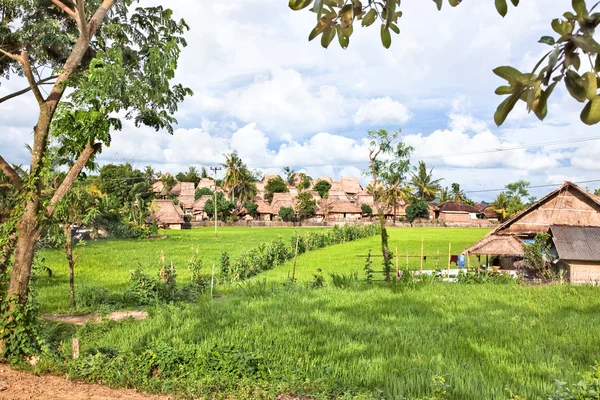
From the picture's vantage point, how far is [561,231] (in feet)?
48.7

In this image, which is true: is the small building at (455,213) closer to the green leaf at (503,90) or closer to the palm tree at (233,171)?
the palm tree at (233,171)

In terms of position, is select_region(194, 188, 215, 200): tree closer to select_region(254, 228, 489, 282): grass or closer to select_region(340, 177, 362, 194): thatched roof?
select_region(340, 177, 362, 194): thatched roof

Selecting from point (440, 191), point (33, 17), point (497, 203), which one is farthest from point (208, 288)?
point (440, 191)

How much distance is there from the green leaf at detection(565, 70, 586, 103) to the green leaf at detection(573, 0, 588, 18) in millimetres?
146

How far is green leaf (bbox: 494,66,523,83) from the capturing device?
3.30 ft

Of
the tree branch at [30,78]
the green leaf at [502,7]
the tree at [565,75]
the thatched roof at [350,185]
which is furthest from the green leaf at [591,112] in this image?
the thatched roof at [350,185]

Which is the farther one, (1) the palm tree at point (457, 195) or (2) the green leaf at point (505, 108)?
(1) the palm tree at point (457, 195)

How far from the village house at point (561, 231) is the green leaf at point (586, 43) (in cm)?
1519

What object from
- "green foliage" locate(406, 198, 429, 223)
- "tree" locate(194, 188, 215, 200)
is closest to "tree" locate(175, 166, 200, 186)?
"tree" locate(194, 188, 215, 200)

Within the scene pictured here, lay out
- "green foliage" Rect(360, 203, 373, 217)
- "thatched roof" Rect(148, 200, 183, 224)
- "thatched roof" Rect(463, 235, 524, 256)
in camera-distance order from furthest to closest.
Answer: "green foliage" Rect(360, 203, 373, 217) → "thatched roof" Rect(148, 200, 183, 224) → "thatched roof" Rect(463, 235, 524, 256)

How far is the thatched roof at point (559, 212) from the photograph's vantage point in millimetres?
16516

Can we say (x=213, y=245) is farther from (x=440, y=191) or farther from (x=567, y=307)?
(x=440, y=191)

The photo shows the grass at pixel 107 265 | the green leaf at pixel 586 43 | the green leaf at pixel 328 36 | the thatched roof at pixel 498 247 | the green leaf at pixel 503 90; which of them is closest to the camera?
the green leaf at pixel 586 43

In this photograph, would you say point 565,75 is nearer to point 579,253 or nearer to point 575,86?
point 575,86
